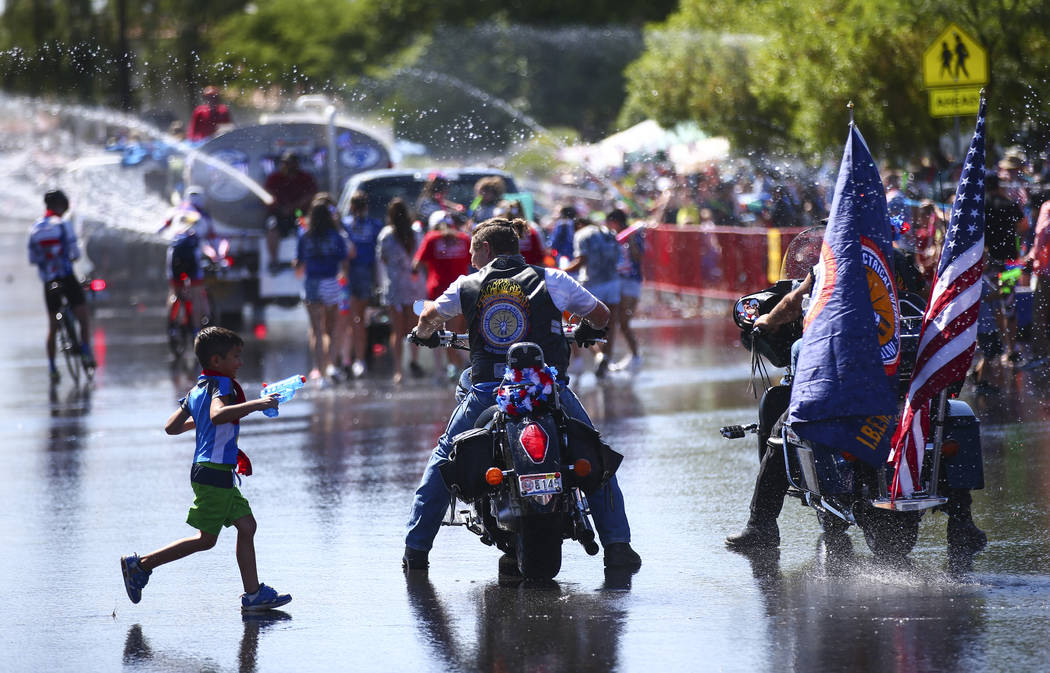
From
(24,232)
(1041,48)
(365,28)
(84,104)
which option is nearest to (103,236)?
(1041,48)

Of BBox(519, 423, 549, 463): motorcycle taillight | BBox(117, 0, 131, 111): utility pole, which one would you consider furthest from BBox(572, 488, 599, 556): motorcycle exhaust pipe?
BBox(117, 0, 131, 111): utility pole

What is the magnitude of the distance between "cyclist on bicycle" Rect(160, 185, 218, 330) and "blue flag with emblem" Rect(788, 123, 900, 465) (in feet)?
41.0

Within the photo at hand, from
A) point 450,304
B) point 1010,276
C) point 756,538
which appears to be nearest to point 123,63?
point 1010,276

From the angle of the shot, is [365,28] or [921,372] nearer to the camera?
[921,372]

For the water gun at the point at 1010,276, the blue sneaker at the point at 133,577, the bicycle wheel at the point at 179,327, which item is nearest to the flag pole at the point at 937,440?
the blue sneaker at the point at 133,577

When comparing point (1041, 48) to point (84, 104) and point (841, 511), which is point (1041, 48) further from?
point (84, 104)

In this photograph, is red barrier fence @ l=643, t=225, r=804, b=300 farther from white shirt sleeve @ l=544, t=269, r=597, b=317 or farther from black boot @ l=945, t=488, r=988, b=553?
white shirt sleeve @ l=544, t=269, r=597, b=317

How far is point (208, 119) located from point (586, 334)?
18368 millimetres

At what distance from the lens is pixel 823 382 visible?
741 centimetres

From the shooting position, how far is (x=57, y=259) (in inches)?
663

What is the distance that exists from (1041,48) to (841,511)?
13.1 m

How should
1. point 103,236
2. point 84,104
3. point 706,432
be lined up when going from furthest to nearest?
point 84,104 → point 103,236 → point 706,432

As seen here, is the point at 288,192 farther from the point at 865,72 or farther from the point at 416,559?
the point at 416,559

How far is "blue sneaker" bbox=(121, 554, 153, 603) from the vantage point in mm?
7242
